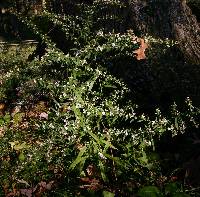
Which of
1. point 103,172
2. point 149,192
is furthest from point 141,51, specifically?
point 149,192

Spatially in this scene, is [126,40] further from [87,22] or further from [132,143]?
[132,143]

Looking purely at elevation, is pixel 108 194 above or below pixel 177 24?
below

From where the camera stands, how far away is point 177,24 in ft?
17.1

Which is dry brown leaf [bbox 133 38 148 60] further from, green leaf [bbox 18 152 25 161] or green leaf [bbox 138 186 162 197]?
green leaf [bbox 138 186 162 197]

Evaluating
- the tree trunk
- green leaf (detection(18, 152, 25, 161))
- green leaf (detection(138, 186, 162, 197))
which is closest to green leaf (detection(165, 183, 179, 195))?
green leaf (detection(138, 186, 162, 197))

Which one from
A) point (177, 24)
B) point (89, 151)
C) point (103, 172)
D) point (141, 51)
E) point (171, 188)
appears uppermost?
point (177, 24)

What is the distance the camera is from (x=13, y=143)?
535 cm

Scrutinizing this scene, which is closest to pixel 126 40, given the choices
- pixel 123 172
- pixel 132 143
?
pixel 132 143

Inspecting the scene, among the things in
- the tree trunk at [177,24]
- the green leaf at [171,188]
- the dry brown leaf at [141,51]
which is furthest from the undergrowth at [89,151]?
the tree trunk at [177,24]

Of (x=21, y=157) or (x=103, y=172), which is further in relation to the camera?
(x=21, y=157)

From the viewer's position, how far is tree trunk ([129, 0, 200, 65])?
5172 mm

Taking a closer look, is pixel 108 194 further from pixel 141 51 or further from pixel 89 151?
pixel 141 51

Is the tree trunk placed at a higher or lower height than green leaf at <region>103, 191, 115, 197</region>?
higher

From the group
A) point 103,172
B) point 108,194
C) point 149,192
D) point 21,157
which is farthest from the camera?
point 21,157
